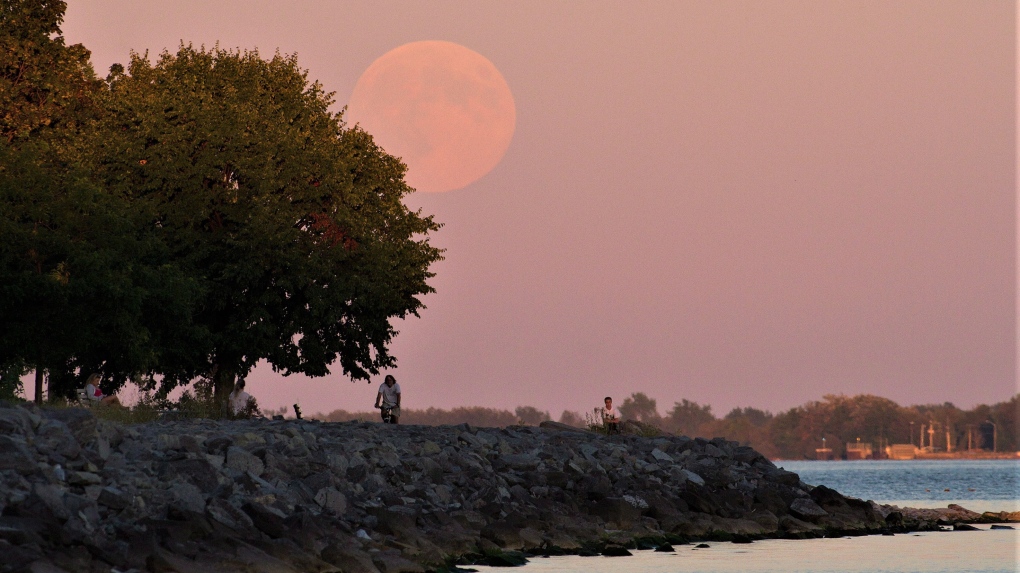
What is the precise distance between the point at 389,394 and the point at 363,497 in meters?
11.5

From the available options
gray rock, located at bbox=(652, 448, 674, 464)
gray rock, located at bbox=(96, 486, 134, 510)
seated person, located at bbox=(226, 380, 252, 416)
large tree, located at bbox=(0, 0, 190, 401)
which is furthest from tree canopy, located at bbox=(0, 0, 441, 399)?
gray rock, located at bbox=(96, 486, 134, 510)

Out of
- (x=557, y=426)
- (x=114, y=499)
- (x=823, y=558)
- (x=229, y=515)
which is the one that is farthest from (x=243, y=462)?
(x=557, y=426)

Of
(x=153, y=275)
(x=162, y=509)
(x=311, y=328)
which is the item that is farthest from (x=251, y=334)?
(x=162, y=509)

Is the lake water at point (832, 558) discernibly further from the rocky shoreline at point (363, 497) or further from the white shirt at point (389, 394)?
the white shirt at point (389, 394)

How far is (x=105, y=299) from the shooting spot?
40125mm

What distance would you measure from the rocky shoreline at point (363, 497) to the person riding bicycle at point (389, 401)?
6.90 feet

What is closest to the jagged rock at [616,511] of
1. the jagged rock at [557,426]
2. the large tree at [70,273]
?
the jagged rock at [557,426]

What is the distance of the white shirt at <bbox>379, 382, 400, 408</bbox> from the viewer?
38.4 m

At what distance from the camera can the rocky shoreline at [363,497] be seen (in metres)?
20.7

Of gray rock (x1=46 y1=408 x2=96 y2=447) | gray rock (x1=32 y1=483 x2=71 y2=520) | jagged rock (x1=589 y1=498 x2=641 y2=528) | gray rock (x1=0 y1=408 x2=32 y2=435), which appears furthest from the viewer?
jagged rock (x1=589 y1=498 x2=641 y2=528)

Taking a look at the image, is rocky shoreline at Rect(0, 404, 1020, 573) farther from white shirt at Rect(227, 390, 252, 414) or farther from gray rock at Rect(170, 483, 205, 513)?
white shirt at Rect(227, 390, 252, 414)

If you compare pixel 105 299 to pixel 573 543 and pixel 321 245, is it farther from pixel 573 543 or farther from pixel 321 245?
pixel 573 543

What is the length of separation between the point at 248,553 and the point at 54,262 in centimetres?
2358

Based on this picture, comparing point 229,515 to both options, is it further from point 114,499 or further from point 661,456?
point 661,456
